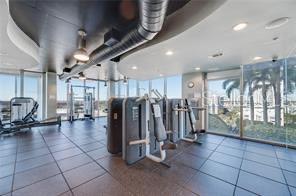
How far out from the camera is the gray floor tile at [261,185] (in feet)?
7.04

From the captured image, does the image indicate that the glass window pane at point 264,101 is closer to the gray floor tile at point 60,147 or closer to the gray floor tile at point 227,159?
the gray floor tile at point 227,159

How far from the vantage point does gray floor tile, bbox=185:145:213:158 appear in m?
3.59

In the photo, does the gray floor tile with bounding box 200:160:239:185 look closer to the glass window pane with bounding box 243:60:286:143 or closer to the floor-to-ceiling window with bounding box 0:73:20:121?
the glass window pane with bounding box 243:60:286:143

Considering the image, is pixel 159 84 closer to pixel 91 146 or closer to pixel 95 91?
pixel 95 91

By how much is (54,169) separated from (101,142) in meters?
1.80

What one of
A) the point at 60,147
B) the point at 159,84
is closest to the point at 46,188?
the point at 60,147

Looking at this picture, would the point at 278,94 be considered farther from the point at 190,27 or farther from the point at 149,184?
the point at 149,184

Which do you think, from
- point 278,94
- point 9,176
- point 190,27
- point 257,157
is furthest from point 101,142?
point 278,94

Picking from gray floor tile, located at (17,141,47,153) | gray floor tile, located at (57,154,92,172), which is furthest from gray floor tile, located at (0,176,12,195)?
gray floor tile, located at (17,141,47,153)

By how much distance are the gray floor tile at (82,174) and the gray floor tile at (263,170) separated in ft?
9.96

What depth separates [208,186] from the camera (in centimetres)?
227

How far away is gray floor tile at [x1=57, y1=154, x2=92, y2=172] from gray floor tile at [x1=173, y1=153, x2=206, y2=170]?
214 centimetres

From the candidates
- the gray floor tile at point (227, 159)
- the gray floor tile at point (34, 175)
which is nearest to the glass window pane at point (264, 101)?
the gray floor tile at point (227, 159)

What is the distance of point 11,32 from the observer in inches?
111
